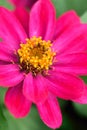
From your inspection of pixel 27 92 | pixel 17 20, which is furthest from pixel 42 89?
pixel 17 20

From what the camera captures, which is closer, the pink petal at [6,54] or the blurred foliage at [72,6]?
the pink petal at [6,54]

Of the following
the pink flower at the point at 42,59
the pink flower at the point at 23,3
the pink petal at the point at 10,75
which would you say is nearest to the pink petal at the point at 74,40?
the pink flower at the point at 42,59

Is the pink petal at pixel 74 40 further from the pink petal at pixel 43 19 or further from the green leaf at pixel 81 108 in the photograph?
the green leaf at pixel 81 108

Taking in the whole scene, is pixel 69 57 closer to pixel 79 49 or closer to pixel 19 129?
pixel 79 49

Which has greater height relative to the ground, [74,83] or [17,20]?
[17,20]

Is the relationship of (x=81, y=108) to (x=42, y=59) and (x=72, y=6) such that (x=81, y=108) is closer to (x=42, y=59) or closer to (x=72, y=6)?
(x=42, y=59)

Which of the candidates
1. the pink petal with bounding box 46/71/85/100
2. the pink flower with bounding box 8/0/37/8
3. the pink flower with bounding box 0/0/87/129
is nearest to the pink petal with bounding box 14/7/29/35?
the pink flower with bounding box 0/0/87/129
